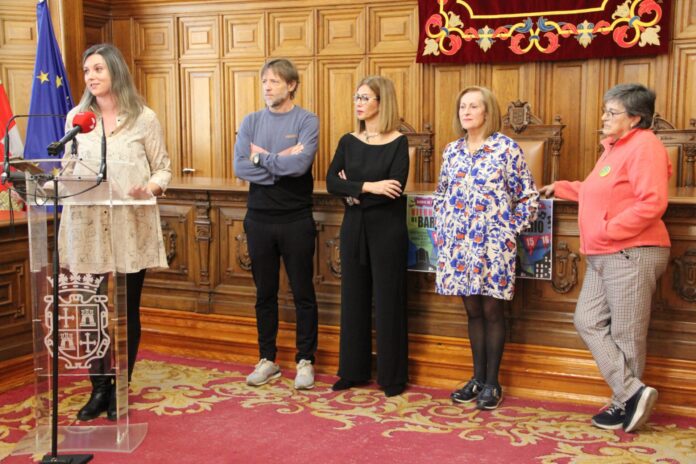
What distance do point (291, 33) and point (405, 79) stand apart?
1.08 m

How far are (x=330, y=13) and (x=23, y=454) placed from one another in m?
4.52

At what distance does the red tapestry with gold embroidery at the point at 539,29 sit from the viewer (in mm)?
5590

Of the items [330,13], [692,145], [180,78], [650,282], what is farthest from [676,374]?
[180,78]

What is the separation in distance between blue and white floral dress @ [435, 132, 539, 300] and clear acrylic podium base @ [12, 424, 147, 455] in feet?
5.03

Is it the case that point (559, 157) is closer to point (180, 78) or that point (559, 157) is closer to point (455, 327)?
point (455, 327)

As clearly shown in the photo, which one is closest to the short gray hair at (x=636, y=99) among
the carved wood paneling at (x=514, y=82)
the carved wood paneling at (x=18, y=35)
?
the carved wood paneling at (x=514, y=82)

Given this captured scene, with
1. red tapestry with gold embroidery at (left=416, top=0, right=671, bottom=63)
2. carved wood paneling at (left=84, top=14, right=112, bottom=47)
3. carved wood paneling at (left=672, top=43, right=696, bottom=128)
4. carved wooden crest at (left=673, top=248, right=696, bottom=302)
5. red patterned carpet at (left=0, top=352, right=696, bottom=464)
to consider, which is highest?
carved wood paneling at (left=84, top=14, right=112, bottom=47)

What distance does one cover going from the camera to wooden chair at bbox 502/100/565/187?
583 centimetres

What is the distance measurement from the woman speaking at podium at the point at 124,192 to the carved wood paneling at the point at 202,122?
11.8ft

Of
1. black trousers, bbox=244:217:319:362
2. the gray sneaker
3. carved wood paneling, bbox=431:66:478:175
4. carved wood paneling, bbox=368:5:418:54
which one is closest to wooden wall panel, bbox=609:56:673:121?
carved wood paneling, bbox=431:66:478:175

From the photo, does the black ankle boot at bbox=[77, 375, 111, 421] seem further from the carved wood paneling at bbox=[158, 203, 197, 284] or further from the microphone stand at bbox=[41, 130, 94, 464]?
the carved wood paneling at bbox=[158, 203, 197, 284]

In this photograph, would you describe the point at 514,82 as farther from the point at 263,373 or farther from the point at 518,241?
the point at 263,373

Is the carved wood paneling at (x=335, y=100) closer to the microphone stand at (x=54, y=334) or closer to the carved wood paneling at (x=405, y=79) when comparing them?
the carved wood paneling at (x=405, y=79)

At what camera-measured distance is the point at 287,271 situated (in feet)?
13.3
